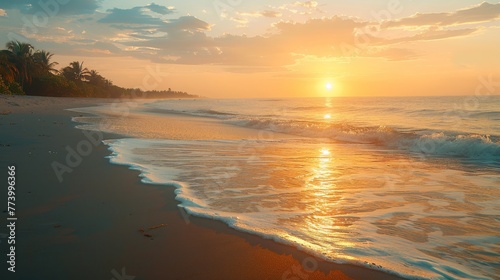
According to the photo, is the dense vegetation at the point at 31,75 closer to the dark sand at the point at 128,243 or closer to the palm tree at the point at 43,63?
the palm tree at the point at 43,63

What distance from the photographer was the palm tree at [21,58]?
176 ft

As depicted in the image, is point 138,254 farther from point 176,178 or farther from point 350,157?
point 350,157

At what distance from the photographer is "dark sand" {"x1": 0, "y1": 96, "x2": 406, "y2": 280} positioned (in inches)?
136

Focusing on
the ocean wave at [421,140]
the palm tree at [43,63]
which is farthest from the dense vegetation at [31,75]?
the ocean wave at [421,140]

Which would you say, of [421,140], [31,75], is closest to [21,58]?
[31,75]

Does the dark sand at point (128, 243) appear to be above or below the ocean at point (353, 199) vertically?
below

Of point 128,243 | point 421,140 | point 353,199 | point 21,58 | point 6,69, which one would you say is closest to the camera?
point 128,243

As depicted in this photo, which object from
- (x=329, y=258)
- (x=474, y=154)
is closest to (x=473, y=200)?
(x=329, y=258)

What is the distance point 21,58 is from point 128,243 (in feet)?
206

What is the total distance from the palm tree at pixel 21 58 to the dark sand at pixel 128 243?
2272 inches

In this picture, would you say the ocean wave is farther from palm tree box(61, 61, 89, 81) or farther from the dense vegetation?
palm tree box(61, 61, 89, 81)

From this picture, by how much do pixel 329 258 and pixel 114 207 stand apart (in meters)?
3.25

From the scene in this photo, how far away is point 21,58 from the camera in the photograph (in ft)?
181

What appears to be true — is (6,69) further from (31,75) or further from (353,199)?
(353,199)
